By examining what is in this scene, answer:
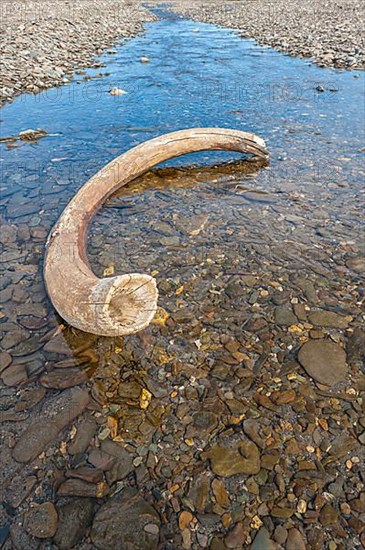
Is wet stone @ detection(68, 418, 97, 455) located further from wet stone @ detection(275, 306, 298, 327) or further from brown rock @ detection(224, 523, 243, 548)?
wet stone @ detection(275, 306, 298, 327)

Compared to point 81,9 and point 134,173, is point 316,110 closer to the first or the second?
point 134,173

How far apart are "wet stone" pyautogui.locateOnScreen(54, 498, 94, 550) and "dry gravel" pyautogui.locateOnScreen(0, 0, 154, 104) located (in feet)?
35.5

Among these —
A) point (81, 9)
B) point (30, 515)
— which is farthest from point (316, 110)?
point (81, 9)

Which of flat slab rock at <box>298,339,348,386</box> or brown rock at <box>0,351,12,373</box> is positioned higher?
flat slab rock at <box>298,339,348,386</box>

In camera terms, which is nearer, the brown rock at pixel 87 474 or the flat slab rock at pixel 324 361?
the brown rock at pixel 87 474

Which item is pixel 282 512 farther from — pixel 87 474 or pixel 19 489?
pixel 19 489

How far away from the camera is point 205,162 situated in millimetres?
7605

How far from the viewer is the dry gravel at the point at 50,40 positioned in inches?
474

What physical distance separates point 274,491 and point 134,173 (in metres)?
5.24

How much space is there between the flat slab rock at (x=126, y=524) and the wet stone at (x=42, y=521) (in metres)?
0.27

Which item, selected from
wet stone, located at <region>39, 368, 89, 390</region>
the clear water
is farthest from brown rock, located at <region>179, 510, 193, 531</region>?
the clear water

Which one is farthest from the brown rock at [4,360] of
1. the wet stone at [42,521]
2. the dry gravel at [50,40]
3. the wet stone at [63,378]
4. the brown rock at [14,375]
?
the dry gravel at [50,40]

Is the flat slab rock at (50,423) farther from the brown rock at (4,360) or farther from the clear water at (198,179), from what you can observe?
the clear water at (198,179)

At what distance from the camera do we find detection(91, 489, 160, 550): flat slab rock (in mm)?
2479
